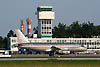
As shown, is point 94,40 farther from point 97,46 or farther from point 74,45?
point 74,45

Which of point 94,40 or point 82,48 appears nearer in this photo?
point 82,48

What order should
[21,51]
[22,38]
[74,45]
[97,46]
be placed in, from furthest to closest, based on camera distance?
[97,46] < [21,51] < [22,38] < [74,45]

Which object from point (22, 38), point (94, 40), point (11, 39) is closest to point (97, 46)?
point (94, 40)

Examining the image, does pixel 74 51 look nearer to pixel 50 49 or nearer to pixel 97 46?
pixel 50 49

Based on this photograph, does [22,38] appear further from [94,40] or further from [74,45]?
[94,40]

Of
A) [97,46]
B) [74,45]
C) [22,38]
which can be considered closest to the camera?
[74,45]

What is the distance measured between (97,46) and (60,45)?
54.6 metres

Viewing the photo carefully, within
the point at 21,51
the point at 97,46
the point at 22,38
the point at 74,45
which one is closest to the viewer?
the point at 74,45

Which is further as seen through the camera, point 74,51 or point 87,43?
point 87,43

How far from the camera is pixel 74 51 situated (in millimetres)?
139000

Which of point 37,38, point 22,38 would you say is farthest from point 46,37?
point 22,38

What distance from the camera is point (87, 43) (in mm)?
198000

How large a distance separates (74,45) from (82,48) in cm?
259

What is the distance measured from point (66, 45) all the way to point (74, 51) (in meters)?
3.05
